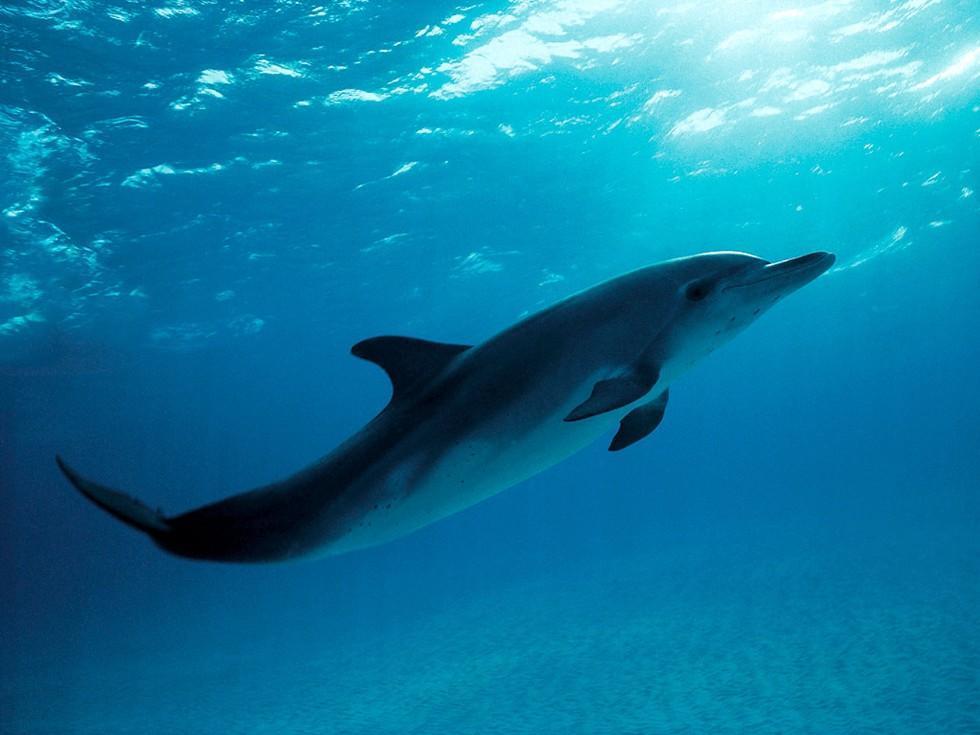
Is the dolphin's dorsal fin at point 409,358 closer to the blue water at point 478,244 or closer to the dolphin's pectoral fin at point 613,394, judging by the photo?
the dolphin's pectoral fin at point 613,394

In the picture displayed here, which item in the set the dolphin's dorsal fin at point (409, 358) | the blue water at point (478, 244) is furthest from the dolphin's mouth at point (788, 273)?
the blue water at point (478, 244)

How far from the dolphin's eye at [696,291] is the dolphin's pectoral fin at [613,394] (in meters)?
0.51

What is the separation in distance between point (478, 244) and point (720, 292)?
918 inches

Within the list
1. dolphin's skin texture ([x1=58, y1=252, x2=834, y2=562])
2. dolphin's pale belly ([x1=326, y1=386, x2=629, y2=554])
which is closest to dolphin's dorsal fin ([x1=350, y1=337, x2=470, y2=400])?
dolphin's skin texture ([x1=58, y1=252, x2=834, y2=562])

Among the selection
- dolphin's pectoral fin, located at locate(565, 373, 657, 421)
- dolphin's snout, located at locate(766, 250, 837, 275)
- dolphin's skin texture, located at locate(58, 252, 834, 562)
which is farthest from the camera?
dolphin's snout, located at locate(766, 250, 837, 275)

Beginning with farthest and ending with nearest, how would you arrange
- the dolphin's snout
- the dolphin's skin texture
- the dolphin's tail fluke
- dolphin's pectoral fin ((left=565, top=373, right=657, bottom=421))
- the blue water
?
the blue water, the dolphin's snout, dolphin's pectoral fin ((left=565, top=373, right=657, bottom=421)), the dolphin's skin texture, the dolphin's tail fluke

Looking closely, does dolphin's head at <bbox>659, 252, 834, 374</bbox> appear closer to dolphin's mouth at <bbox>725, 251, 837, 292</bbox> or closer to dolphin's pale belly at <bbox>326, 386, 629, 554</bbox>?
dolphin's mouth at <bbox>725, 251, 837, 292</bbox>

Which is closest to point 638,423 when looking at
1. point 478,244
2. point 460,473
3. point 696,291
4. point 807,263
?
point 696,291

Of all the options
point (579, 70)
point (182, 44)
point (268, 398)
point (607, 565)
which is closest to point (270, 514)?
point (182, 44)

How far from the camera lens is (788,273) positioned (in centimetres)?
327

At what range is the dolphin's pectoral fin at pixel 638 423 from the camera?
12.7 ft

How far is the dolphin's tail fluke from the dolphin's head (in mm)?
2279

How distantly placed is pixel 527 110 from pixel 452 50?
3441 mm

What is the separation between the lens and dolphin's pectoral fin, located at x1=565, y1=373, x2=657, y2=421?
280cm
